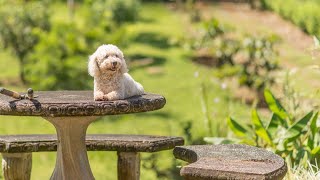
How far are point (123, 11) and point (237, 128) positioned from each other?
10.5m

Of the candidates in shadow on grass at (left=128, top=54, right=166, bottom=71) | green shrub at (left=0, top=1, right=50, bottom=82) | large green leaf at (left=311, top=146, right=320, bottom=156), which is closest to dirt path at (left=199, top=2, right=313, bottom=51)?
shadow on grass at (left=128, top=54, right=166, bottom=71)

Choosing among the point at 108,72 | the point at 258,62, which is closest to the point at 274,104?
the point at 108,72

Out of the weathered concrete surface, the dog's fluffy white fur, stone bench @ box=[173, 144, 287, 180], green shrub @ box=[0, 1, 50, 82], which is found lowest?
stone bench @ box=[173, 144, 287, 180]

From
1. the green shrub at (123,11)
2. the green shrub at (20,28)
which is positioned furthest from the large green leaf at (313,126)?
the green shrub at (123,11)

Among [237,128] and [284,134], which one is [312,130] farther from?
[237,128]

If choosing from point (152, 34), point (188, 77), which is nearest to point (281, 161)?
point (188, 77)

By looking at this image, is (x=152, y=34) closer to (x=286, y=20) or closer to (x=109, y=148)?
(x=286, y=20)

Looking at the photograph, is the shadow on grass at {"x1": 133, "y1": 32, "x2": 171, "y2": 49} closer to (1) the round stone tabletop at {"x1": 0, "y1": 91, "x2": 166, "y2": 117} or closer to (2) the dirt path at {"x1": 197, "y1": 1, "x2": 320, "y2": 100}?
(2) the dirt path at {"x1": 197, "y1": 1, "x2": 320, "y2": 100}

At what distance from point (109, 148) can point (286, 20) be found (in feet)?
57.9

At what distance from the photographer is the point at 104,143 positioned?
6500 millimetres

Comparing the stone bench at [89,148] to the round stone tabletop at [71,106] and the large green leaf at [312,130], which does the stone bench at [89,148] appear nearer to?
the round stone tabletop at [71,106]

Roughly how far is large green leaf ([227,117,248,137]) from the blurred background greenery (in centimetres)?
1

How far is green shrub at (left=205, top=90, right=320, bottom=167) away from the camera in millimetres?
6910

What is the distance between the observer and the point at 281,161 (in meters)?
5.33
